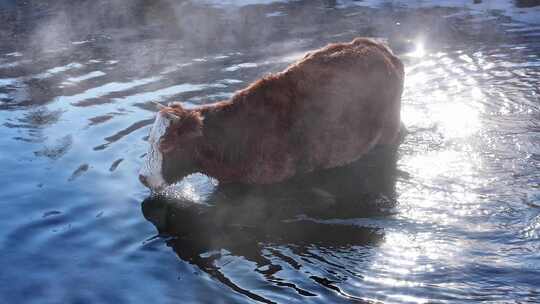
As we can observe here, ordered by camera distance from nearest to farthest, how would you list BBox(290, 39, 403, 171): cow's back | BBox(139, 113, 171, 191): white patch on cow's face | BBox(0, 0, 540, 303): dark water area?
BBox(0, 0, 540, 303): dark water area
BBox(139, 113, 171, 191): white patch on cow's face
BBox(290, 39, 403, 171): cow's back

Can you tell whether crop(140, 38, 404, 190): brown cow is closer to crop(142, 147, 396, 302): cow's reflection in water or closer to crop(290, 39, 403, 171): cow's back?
crop(290, 39, 403, 171): cow's back

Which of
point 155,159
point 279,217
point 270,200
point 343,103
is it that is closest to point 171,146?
point 155,159

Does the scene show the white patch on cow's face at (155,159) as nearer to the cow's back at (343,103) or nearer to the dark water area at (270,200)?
the dark water area at (270,200)

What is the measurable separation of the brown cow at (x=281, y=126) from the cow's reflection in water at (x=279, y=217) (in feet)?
0.68

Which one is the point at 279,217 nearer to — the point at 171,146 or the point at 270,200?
the point at 270,200

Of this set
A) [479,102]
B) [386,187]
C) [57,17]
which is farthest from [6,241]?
[57,17]

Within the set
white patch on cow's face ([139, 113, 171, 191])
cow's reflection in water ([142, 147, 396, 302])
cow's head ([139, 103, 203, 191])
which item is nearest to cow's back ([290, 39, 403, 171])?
cow's reflection in water ([142, 147, 396, 302])

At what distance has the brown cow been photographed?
751 cm

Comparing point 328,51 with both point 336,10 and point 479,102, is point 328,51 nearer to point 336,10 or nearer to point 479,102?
point 479,102

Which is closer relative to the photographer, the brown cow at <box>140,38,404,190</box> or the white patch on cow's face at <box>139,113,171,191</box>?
the white patch on cow's face at <box>139,113,171,191</box>

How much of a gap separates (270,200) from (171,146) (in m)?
1.29

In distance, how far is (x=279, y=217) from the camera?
7.20 meters

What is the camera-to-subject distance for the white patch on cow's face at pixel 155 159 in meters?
7.33

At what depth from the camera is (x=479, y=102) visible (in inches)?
396
